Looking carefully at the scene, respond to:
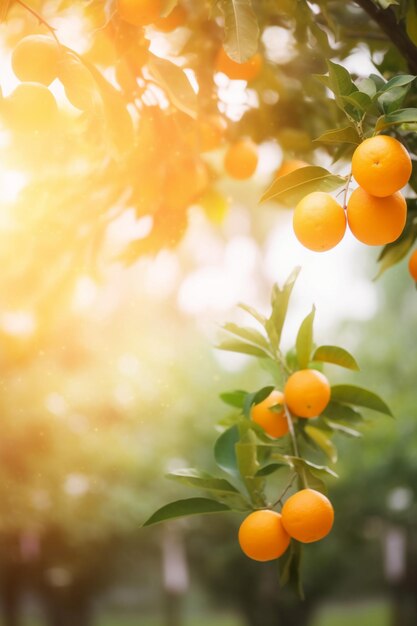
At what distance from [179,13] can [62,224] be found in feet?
1.55

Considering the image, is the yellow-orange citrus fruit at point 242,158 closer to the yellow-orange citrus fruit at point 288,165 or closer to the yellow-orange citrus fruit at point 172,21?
the yellow-orange citrus fruit at point 288,165

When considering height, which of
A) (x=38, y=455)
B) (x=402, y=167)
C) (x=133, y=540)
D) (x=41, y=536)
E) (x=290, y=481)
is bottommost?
(x=133, y=540)

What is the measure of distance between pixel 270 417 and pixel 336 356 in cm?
12

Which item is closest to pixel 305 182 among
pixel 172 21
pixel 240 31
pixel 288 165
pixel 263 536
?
pixel 240 31

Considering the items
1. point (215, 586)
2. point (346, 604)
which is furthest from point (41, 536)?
point (346, 604)

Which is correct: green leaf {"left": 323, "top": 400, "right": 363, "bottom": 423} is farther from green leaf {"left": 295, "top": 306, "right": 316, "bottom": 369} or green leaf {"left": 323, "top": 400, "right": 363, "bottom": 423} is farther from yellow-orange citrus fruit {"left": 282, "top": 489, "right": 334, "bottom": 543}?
yellow-orange citrus fruit {"left": 282, "top": 489, "right": 334, "bottom": 543}

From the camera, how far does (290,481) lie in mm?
813

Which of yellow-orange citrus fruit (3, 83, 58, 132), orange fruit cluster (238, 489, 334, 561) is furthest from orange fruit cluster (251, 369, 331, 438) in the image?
yellow-orange citrus fruit (3, 83, 58, 132)

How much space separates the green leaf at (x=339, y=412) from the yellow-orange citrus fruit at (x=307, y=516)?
0.22m

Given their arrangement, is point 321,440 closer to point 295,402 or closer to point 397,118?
point 295,402

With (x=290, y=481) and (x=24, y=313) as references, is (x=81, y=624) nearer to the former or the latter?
(x=24, y=313)

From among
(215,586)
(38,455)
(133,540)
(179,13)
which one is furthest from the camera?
(215,586)

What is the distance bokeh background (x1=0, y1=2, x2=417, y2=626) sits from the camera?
1.38m

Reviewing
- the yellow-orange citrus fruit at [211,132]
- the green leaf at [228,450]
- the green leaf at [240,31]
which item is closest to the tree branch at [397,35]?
the green leaf at [240,31]
